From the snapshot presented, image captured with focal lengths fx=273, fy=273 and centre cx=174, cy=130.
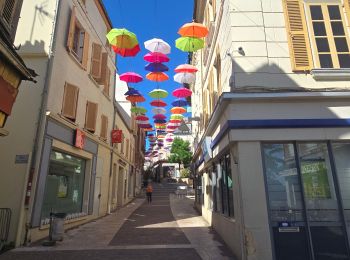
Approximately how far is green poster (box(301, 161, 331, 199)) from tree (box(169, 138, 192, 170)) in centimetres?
3890

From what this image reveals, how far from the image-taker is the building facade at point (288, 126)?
6.18 meters

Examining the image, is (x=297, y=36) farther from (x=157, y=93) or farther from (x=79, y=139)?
(x=157, y=93)

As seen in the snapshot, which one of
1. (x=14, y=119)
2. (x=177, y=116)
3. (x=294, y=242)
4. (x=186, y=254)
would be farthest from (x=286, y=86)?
(x=177, y=116)

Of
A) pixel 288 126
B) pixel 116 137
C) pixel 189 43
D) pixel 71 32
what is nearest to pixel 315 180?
pixel 288 126

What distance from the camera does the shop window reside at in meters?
9.69

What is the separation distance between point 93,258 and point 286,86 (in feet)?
21.1

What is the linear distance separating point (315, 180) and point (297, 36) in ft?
12.5

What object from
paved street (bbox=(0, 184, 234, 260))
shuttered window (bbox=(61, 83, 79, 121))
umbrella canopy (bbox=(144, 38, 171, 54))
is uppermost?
umbrella canopy (bbox=(144, 38, 171, 54))

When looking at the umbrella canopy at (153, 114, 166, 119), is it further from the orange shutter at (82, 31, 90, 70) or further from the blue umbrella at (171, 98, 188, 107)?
the orange shutter at (82, 31, 90, 70)

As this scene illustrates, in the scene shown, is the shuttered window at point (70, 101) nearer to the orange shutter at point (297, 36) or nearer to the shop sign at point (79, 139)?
the shop sign at point (79, 139)

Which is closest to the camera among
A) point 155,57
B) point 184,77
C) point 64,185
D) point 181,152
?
point 64,185

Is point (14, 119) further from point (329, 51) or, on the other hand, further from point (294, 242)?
point (329, 51)

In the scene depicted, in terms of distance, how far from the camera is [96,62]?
520 inches

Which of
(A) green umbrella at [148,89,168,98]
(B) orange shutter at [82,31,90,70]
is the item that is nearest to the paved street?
(B) orange shutter at [82,31,90,70]
